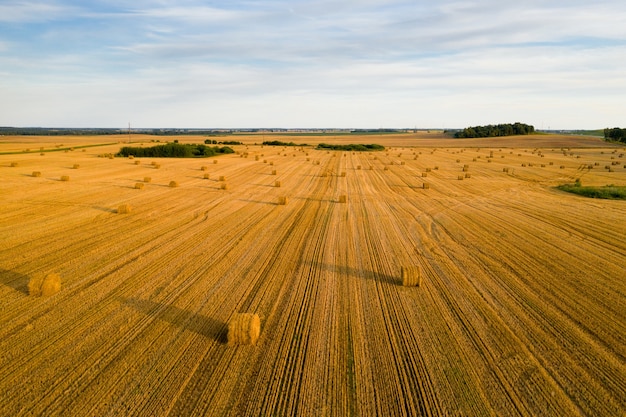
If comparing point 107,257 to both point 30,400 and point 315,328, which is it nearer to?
point 30,400

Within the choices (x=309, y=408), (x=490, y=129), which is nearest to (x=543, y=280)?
(x=309, y=408)

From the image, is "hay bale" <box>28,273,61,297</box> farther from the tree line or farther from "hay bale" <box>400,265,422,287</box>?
the tree line

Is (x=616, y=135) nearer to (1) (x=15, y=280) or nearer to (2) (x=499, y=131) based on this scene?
(2) (x=499, y=131)

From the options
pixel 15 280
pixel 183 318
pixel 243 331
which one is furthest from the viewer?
pixel 15 280

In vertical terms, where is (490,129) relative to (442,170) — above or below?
above

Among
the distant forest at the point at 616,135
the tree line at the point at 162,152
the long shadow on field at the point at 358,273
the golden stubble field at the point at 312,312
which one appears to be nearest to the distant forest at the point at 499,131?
the distant forest at the point at 616,135

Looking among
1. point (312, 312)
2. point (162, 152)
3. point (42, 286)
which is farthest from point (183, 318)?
point (162, 152)
